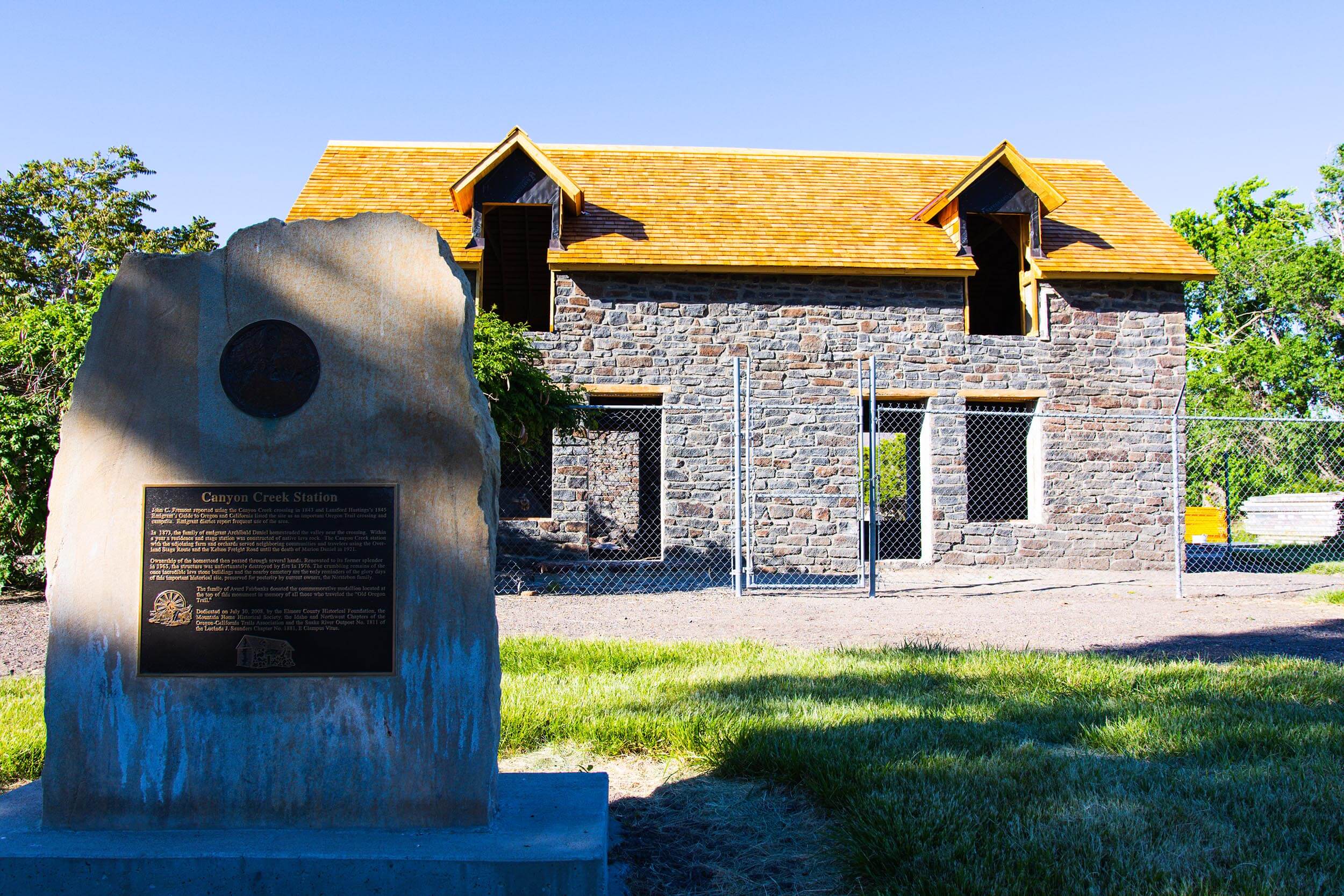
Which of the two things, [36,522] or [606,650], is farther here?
[36,522]

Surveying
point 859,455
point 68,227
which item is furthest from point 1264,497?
point 68,227

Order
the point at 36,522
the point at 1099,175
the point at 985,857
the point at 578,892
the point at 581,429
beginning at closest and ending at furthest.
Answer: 1. the point at 578,892
2. the point at 985,857
3. the point at 36,522
4. the point at 581,429
5. the point at 1099,175

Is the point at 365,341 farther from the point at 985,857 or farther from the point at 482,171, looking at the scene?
the point at 482,171

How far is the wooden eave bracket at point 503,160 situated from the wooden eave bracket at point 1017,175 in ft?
20.4

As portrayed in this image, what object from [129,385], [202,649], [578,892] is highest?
[129,385]

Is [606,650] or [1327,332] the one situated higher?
[1327,332]

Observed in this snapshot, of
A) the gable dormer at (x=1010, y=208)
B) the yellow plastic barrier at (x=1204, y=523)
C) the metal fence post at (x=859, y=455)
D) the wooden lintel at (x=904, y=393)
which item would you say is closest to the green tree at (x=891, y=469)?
the metal fence post at (x=859, y=455)

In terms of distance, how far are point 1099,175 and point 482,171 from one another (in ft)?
39.5

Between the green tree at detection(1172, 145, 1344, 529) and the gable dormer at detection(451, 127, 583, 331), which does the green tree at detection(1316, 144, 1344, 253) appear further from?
the gable dormer at detection(451, 127, 583, 331)

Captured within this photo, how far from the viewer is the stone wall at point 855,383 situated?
1456 cm

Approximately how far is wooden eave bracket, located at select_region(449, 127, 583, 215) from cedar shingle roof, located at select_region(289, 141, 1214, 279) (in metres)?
0.54

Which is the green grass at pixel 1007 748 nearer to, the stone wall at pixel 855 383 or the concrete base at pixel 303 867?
the concrete base at pixel 303 867

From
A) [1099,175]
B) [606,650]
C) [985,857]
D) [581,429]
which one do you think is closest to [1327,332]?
[1099,175]

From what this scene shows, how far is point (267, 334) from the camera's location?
3.10 m
